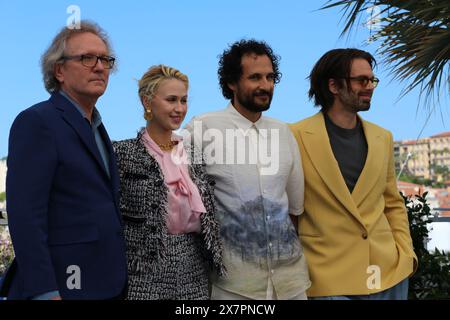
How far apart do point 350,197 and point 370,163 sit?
24cm

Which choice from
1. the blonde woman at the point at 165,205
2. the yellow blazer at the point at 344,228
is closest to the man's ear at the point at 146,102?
the blonde woman at the point at 165,205

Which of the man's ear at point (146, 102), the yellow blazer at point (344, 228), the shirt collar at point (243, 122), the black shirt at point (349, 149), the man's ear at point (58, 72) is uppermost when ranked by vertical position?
the man's ear at point (58, 72)

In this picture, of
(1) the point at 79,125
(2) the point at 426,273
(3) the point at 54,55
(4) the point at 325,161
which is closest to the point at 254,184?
(4) the point at 325,161

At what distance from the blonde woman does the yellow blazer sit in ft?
1.83

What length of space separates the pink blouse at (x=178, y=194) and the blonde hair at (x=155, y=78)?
0.19 meters

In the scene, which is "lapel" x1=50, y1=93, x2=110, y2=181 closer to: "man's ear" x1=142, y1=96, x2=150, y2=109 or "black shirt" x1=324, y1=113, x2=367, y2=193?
"man's ear" x1=142, y1=96, x2=150, y2=109

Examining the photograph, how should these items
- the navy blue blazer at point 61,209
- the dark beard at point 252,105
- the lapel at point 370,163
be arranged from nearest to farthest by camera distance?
the navy blue blazer at point 61,209 < the dark beard at point 252,105 < the lapel at point 370,163

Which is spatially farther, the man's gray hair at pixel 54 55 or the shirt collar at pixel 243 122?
the shirt collar at pixel 243 122

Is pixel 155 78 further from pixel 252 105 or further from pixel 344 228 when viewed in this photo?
pixel 344 228

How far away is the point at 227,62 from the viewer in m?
3.45

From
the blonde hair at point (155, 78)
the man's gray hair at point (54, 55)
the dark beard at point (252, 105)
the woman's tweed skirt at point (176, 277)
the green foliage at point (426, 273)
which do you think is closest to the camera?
the man's gray hair at point (54, 55)

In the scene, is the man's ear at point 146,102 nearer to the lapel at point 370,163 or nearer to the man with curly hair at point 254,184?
the man with curly hair at point 254,184

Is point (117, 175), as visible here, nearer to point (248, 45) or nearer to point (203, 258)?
point (203, 258)

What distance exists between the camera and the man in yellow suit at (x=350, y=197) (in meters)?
3.28
